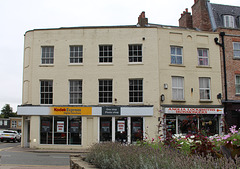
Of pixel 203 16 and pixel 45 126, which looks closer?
pixel 45 126

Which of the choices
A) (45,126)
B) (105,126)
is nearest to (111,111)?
(105,126)

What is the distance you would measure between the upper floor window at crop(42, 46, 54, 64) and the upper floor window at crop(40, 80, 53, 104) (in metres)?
1.82

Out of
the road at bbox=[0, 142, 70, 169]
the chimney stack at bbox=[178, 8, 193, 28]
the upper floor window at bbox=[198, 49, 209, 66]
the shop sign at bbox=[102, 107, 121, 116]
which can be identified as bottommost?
the road at bbox=[0, 142, 70, 169]

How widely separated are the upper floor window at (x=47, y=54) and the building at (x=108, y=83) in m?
0.09

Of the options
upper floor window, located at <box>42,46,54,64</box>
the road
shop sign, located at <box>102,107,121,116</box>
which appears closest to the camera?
the road

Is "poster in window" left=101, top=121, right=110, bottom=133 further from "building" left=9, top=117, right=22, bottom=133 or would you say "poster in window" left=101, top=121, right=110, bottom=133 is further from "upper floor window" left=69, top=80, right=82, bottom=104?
"building" left=9, top=117, right=22, bottom=133

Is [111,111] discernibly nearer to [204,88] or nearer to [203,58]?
[204,88]

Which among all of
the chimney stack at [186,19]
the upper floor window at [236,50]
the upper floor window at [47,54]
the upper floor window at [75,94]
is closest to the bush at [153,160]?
the upper floor window at [75,94]

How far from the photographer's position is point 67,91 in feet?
72.3

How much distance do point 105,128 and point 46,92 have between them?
19.1ft

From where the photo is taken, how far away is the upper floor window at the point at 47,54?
22.8 meters

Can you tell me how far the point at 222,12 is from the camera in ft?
86.0

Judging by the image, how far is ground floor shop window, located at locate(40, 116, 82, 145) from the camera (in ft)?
70.7

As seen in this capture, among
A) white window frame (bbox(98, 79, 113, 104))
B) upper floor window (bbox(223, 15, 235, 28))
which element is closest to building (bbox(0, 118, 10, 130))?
white window frame (bbox(98, 79, 113, 104))
